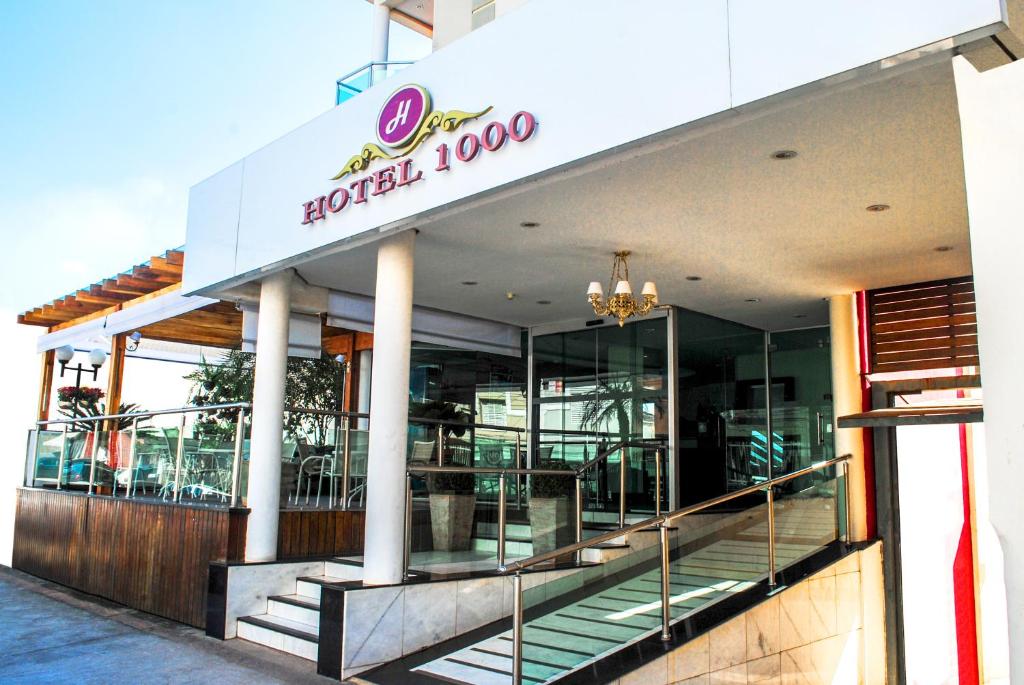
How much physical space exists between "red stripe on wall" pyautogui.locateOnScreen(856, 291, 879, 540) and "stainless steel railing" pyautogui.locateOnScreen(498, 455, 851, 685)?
24 cm

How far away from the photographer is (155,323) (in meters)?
11.8

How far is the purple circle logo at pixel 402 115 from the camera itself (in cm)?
640

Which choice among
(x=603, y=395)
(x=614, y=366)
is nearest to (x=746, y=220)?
(x=614, y=366)

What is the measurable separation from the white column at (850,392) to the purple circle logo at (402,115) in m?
5.19

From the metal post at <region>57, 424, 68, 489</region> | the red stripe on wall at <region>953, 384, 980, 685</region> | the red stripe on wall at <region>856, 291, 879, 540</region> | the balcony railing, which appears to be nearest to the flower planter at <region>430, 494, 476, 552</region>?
the balcony railing

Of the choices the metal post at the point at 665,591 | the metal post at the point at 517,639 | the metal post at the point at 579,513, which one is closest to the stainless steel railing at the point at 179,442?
the metal post at the point at 579,513

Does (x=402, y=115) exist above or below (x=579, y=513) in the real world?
above

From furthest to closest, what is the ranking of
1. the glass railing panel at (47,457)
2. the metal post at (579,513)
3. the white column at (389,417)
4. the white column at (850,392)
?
the glass railing panel at (47,457), the white column at (850,392), the metal post at (579,513), the white column at (389,417)

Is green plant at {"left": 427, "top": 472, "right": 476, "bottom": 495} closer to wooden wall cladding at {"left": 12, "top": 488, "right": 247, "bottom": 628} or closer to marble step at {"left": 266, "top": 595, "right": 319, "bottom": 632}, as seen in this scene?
marble step at {"left": 266, "top": 595, "right": 319, "bottom": 632}

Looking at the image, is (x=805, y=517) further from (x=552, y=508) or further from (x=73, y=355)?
(x=73, y=355)

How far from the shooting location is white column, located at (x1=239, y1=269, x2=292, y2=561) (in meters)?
7.82

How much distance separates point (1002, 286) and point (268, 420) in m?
6.42

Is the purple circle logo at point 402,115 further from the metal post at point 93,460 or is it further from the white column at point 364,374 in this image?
the white column at point 364,374

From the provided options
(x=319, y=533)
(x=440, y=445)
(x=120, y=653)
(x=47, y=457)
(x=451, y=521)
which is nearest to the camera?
(x=120, y=653)
